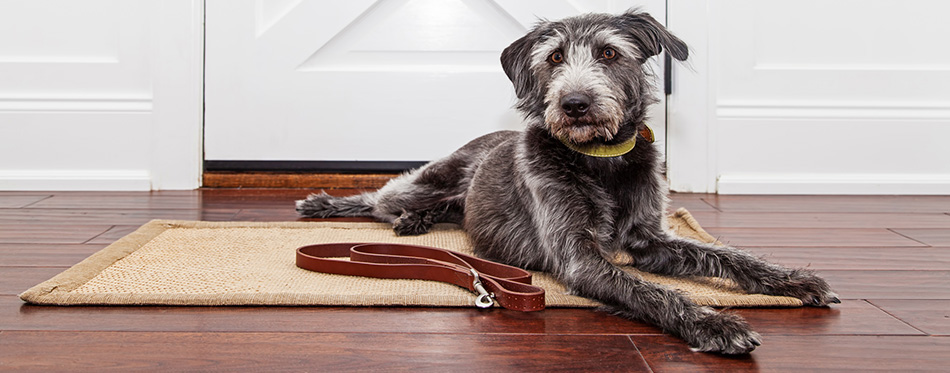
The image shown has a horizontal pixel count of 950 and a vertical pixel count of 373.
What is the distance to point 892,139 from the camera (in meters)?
3.95

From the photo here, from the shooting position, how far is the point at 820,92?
393cm

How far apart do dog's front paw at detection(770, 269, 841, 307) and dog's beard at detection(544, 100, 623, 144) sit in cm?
59

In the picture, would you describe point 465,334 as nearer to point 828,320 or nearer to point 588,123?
point 588,123

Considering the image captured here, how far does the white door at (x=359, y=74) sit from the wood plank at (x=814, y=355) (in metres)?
2.51

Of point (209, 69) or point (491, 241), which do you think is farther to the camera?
point (209, 69)

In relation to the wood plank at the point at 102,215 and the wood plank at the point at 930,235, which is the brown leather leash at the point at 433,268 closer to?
the wood plank at the point at 102,215

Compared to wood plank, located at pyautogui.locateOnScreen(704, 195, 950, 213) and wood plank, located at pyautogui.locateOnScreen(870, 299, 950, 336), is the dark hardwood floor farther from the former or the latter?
wood plank, located at pyautogui.locateOnScreen(704, 195, 950, 213)

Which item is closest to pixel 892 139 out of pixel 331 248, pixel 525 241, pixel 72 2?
pixel 525 241

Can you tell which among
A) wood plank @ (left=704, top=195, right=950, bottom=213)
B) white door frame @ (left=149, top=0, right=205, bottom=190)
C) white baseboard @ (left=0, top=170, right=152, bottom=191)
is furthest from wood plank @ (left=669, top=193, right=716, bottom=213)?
white baseboard @ (left=0, top=170, right=152, bottom=191)

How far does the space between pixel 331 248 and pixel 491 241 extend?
0.51m

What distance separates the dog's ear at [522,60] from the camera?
7.75ft

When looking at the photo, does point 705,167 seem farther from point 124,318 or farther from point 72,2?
point 72,2

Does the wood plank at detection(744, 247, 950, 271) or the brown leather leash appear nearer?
the brown leather leash

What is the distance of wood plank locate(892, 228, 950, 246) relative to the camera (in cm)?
271
